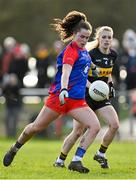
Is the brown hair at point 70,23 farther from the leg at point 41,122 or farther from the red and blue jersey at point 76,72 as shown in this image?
the leg at point 41,122

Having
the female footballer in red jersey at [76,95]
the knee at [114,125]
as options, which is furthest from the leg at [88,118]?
the knee at [114,125]

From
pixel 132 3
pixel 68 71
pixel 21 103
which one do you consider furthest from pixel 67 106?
pixel 132 3

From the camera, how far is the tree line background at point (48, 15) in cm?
3869

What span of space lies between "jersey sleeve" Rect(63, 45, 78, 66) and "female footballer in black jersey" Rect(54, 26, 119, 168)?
1.06 m

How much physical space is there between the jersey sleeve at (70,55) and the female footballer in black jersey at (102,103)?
3.48 feet

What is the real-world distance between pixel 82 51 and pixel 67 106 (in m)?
0.80

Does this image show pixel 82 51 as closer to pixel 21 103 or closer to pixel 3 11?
pixel 21 103

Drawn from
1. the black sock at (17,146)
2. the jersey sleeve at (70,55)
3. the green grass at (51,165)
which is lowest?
the green grass at (51,165)

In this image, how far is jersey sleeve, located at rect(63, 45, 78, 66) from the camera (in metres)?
13.5

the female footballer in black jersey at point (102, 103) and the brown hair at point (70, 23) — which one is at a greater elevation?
the brown hair at point (70, 23)

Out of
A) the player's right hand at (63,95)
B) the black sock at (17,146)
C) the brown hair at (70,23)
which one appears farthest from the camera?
the black sock at (17,146)

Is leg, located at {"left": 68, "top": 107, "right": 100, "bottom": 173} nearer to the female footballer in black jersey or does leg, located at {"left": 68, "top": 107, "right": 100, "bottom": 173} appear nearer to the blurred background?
the female footballer in black jersey

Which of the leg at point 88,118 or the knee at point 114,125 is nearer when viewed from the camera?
the leg at point 88,118

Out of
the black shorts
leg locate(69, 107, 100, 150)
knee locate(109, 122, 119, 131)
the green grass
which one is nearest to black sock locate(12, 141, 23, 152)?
the green grass
